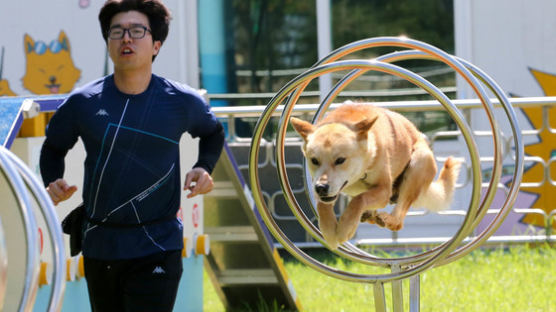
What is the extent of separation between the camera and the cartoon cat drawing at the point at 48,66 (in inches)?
334

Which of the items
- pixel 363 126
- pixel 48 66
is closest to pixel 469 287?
pixel 363 126

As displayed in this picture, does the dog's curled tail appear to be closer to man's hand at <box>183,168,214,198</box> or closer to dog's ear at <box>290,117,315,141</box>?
dog's ear at <box>290,117,315,141</box>

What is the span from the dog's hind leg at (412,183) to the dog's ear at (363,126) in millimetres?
311

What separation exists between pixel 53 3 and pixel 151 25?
5425mm

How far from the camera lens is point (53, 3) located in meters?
8.45

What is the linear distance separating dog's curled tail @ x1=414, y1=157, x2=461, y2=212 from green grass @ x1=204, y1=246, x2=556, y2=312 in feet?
8.22

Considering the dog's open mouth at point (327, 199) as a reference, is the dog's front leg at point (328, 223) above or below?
below

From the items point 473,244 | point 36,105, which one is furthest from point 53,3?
point 473,244

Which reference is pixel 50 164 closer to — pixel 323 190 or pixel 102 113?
pixel 102 113

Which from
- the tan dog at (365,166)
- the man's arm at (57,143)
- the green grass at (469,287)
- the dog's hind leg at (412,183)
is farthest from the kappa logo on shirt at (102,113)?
the green grass at (469,287)

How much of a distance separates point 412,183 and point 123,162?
1091 millimetres

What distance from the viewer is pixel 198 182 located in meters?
3.28

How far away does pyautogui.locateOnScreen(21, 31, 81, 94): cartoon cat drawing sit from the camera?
8492 millimetres

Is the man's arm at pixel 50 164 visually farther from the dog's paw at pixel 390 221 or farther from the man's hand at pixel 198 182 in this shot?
the dog's paw at pixel 390 221
